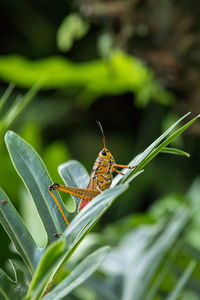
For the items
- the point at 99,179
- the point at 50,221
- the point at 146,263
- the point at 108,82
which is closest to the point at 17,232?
the point at 50,221

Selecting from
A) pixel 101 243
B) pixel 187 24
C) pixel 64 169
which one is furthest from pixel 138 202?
pixel 64 169

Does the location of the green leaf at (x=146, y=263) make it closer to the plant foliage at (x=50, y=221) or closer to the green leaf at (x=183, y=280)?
the green leaf at (x=183, y=280)

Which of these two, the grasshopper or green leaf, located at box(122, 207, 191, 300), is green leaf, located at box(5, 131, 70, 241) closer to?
the grasshopper

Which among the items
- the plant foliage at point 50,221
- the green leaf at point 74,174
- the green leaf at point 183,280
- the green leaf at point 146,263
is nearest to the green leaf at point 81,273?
the plant foliage at point 50,221

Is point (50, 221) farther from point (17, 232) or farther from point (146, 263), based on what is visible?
point (146, 263)

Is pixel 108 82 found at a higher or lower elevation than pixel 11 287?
higher

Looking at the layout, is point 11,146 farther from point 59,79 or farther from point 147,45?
point 59,79
